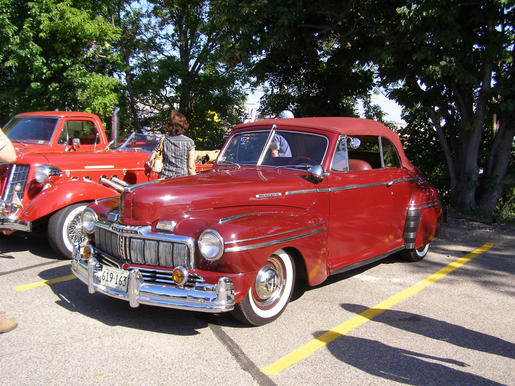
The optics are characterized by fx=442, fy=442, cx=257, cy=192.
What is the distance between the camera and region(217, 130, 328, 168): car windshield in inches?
185

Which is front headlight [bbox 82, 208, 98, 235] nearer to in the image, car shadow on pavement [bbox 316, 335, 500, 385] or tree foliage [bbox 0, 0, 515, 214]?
car shadow on pavement [bbox 316, 335, 500, 385]

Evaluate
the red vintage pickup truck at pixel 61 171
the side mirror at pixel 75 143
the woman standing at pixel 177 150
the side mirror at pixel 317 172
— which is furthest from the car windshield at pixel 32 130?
the side mirror at pixel 317 172

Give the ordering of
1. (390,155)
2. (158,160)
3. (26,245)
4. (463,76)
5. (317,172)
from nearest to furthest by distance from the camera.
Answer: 1. (317,172)
2. (390,155)
3. (158,160)
4. (26,245)
5. (463,76)

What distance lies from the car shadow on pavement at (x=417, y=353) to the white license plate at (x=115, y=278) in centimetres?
168

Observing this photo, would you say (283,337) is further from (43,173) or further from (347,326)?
(43,173)

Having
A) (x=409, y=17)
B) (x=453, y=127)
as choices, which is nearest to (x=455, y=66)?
(x=409, y=17)

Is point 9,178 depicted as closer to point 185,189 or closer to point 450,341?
point 185,189

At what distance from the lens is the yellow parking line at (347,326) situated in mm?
3248

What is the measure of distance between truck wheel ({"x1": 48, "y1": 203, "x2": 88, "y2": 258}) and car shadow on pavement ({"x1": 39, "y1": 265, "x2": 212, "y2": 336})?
1.05 metres

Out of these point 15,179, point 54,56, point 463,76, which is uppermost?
point 54,56

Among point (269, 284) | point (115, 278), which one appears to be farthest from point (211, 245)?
point (115, 278)

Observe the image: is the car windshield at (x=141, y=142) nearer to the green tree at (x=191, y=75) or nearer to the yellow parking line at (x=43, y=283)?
the yellow parking line at (x=43, y=283)

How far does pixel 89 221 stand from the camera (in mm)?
4371

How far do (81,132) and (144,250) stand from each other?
4543 millimetres
